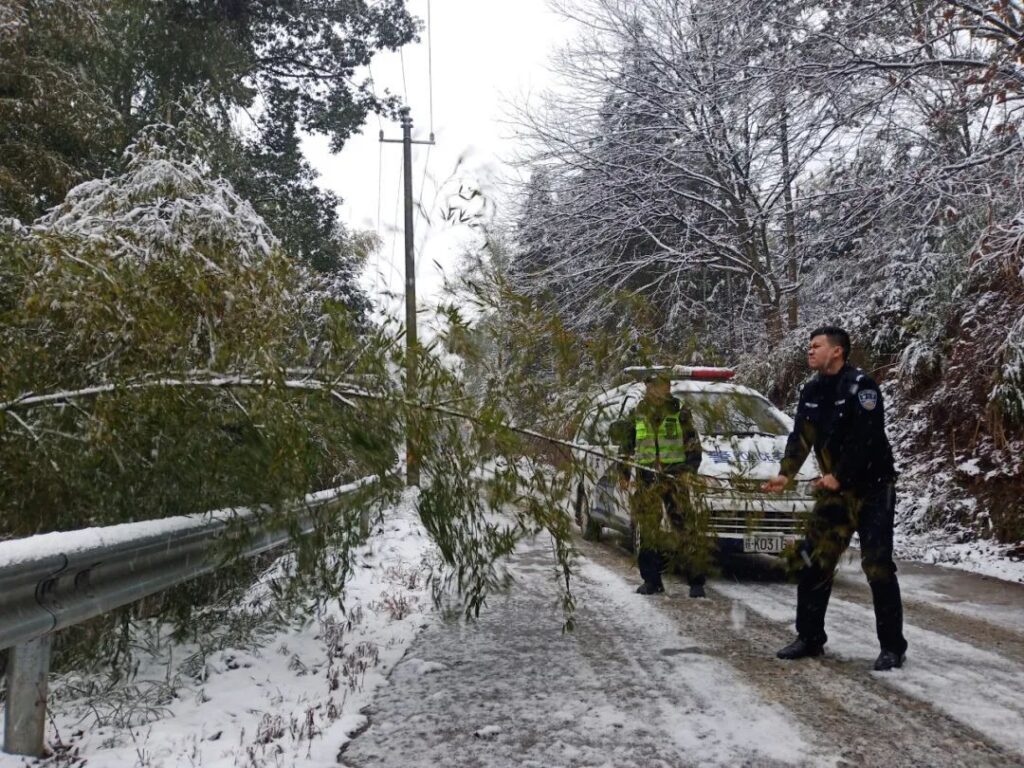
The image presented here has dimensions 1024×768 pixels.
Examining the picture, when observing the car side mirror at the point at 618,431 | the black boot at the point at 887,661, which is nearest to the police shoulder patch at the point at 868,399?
the black boot at the point at 887,661

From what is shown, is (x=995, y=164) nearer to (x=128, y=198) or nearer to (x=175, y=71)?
(x=128, y=198)

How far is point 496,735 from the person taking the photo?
3.62 m

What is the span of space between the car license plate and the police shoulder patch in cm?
246

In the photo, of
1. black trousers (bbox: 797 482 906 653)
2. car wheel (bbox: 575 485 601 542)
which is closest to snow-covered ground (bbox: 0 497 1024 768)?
black trousers (bbox: 797 482 906 653)

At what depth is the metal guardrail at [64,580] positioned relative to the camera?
2773 mm

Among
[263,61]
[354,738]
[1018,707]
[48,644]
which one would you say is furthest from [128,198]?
[263,61]

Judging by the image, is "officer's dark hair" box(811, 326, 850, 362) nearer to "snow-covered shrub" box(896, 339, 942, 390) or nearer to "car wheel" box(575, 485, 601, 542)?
"car wheel" box(575, 485, 601, 542)

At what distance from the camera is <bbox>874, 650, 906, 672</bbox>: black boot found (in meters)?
4.54

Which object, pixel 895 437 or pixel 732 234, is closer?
pixel 895 437

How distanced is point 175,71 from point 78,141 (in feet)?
13.7

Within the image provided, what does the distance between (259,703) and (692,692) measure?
203 cm

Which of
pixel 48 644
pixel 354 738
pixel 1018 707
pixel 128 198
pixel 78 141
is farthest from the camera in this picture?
pixel 78 141

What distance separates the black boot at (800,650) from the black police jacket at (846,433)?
0.90 metres

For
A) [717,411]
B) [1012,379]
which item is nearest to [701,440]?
[717,411]
